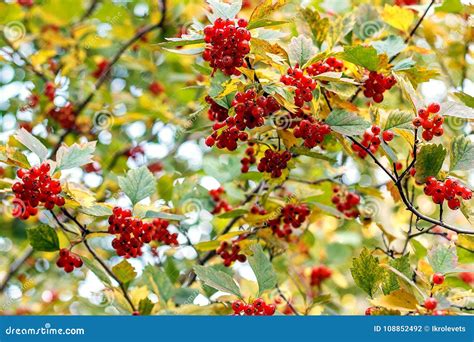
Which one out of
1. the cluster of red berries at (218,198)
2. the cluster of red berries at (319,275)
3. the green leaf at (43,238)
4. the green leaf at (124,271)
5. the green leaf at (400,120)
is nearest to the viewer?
the green leaf at (400,120)

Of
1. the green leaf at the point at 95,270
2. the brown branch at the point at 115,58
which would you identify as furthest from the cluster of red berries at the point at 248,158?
the brown branch at the point at 115,58

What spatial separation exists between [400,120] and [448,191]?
234mm

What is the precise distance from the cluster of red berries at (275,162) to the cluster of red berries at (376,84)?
314mm

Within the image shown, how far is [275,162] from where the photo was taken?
199 cm

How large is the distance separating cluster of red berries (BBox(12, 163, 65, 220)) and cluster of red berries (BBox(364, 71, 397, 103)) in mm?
965

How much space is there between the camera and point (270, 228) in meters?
2.32

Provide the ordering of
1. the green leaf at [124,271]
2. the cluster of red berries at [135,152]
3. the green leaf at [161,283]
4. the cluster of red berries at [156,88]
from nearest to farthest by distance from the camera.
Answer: the green leaf at [124,271] → the green leaf at [161,283] → the cluster of red berries at [135,152] → the cluster of red berries at [156,88]

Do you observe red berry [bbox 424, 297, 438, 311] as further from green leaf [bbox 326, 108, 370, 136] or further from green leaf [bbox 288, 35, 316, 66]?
green leaf [bbox 288, 35, 316, 66]

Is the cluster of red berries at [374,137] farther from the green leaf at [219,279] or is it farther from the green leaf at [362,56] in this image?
the green leaf at [219,279]

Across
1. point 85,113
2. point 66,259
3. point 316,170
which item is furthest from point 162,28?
point 66,259

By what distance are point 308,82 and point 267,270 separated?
0.57 m

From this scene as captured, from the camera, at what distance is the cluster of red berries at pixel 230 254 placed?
2.26 m

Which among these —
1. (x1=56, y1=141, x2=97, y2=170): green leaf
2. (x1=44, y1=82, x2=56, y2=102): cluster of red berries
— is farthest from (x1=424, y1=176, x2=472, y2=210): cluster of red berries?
(x1=44, y1=82, x2=56, y2=102): cluster of red berries
